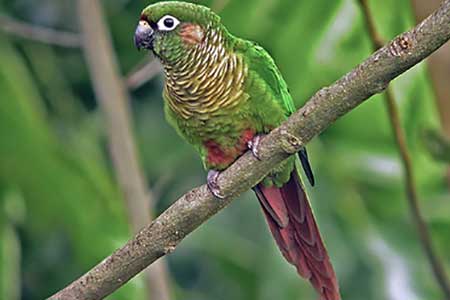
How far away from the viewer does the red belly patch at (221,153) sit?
1.11m

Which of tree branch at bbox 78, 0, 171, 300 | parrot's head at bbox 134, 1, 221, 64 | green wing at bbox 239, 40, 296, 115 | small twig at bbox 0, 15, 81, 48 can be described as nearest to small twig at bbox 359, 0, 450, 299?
green wing at bbox 239, 40, 296, 115

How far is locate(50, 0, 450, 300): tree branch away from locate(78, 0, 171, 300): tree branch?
1.86 feet

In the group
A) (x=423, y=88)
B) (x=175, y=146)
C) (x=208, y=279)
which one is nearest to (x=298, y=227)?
(x=423, y=88)

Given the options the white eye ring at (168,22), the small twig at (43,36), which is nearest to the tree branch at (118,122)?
the small twig at (43,36)

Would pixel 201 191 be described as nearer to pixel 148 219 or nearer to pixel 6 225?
pixel 148 219

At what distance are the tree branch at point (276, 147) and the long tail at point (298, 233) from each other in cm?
11

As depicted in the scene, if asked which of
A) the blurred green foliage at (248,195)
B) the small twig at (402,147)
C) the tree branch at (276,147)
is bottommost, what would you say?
the tree branch at (276,147)

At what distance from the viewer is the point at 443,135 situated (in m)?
1.42

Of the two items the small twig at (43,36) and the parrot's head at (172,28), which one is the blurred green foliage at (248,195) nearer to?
the small twig at (43,36)

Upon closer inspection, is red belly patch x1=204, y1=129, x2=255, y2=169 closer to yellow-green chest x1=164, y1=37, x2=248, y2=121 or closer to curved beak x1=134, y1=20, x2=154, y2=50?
yellow-green chest x1=164, y1=37, x2=248, y2=121

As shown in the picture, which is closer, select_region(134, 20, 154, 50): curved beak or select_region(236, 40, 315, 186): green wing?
select_region(134, 20, 154, 50): curved beak

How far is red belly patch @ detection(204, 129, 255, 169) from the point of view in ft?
3.63

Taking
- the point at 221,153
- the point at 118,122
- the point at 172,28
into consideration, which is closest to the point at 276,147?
the point at 172,28

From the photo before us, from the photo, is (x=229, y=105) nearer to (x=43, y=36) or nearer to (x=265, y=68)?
(x=265, y=68)
